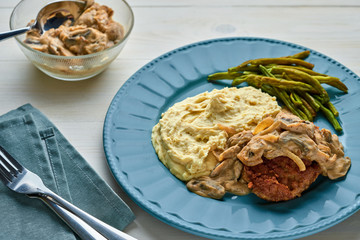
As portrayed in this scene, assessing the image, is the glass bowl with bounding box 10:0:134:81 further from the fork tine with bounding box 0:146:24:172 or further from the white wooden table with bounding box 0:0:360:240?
the fork tine with bounding box 0:146:24:172

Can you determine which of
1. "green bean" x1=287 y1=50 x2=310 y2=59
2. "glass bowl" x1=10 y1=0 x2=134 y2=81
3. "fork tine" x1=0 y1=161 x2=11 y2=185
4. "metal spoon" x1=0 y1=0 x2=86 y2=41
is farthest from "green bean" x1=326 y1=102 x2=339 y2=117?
"fork tine" x1=0 y1=161 x2=11 y2=185

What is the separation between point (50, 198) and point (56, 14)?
237 centimetres

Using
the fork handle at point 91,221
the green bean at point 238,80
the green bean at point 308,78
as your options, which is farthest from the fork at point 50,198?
the green bean at point 308,78

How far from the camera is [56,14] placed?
4812mm

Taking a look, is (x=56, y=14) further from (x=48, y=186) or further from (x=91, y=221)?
(x=91, y=221)

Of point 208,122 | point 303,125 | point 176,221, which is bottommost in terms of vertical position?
point 176,221

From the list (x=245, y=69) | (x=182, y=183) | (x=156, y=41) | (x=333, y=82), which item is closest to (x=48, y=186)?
(x=182, y=183)

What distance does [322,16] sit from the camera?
216 inches

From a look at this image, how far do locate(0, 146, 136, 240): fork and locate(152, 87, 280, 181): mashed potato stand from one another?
0.83 meters

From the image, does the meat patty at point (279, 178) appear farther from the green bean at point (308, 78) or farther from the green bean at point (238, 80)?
the green bean at point (238, 80)

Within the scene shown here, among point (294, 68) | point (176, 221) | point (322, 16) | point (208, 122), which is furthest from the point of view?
point (322, 16)

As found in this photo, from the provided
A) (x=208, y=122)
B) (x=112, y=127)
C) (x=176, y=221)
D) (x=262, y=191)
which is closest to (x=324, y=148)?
(x=262, y=191)

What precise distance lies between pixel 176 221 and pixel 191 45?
227 centimetres

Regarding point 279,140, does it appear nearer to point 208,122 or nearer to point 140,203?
point 208,122
